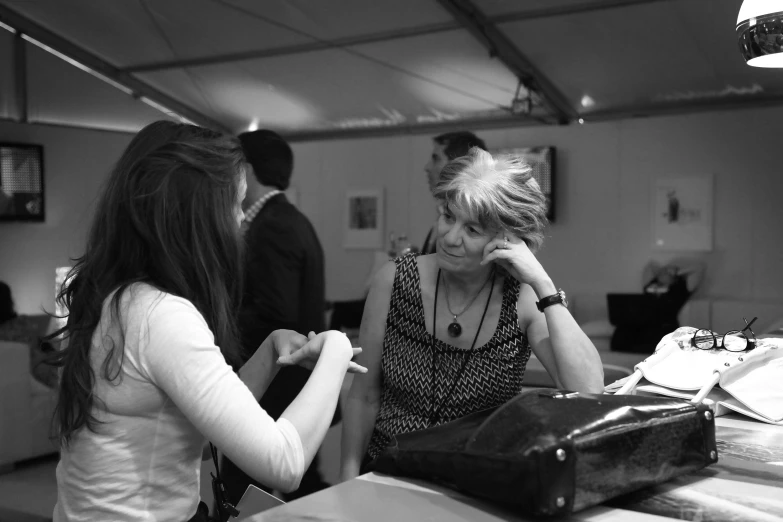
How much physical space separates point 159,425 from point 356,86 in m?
7.04

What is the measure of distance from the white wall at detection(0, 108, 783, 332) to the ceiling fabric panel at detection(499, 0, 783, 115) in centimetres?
45

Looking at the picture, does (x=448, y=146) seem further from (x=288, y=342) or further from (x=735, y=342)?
(x=288, y=342)

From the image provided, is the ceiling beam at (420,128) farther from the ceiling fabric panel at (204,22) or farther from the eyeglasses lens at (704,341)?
the eyeglasses lens at (704,341)

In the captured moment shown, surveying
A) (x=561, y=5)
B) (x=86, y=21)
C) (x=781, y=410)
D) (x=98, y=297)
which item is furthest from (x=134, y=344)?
(x=86, y=21)

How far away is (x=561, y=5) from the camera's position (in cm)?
588

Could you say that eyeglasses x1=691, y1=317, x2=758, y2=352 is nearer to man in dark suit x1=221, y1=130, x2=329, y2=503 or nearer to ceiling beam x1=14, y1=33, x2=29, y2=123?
man in dark suit x1=221, y1=130, x2=329, y2=503

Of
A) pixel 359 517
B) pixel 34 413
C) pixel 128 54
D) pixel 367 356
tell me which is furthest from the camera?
pixel 128 54

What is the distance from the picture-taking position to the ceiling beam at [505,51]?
618 centimetres

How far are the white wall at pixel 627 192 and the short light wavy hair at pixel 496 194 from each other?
18.6 ft

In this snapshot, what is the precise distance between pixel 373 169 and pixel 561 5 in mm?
3733

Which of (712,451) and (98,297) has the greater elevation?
(98,297)

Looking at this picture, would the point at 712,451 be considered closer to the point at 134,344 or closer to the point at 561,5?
the point at 134,344

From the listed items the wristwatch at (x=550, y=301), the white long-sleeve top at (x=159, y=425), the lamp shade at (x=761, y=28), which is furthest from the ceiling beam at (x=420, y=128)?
the white long-sleeve top at (x=159, y=425)

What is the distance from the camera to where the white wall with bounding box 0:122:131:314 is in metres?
7.91
